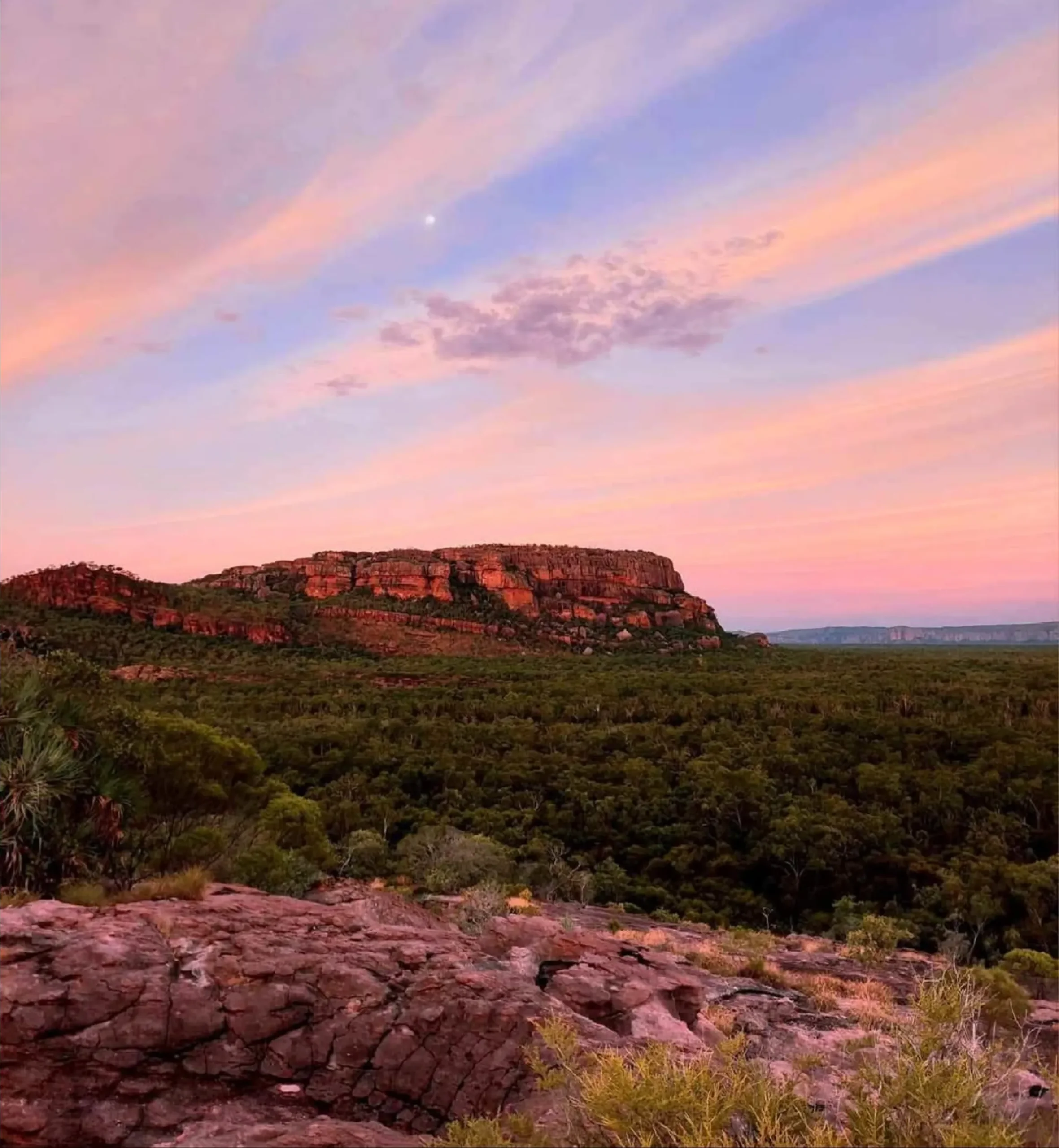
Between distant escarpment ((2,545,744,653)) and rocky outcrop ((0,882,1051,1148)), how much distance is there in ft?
252

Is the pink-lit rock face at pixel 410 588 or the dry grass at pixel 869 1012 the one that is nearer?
the dry grass at pixel 869 1012

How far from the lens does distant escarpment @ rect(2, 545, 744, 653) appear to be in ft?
256

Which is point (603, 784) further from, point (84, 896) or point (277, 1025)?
point (277, 1025)

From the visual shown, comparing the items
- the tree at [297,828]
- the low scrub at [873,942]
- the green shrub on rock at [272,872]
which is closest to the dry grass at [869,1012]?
the low scrub at [873,942]

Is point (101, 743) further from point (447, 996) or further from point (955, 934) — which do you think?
point (955, 934)

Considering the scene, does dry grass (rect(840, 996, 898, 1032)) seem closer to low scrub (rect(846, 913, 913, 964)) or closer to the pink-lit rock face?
low scrub (rect(846, 913, 913, 964))

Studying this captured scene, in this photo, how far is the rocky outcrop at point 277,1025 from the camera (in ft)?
16.5

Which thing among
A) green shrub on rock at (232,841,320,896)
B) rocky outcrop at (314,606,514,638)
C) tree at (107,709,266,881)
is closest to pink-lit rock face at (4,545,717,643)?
rocky outcrop at (314,606,514,638)

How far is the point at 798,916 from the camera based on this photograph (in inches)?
1085

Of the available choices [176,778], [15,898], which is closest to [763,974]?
[15,898]

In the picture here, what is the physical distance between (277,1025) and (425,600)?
108 meters

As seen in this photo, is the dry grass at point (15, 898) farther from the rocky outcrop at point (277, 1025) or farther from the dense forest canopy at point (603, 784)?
the dense forest canopy at point (603, 784)

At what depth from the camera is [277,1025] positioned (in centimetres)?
585

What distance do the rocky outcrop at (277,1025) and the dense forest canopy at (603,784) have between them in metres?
4.20
